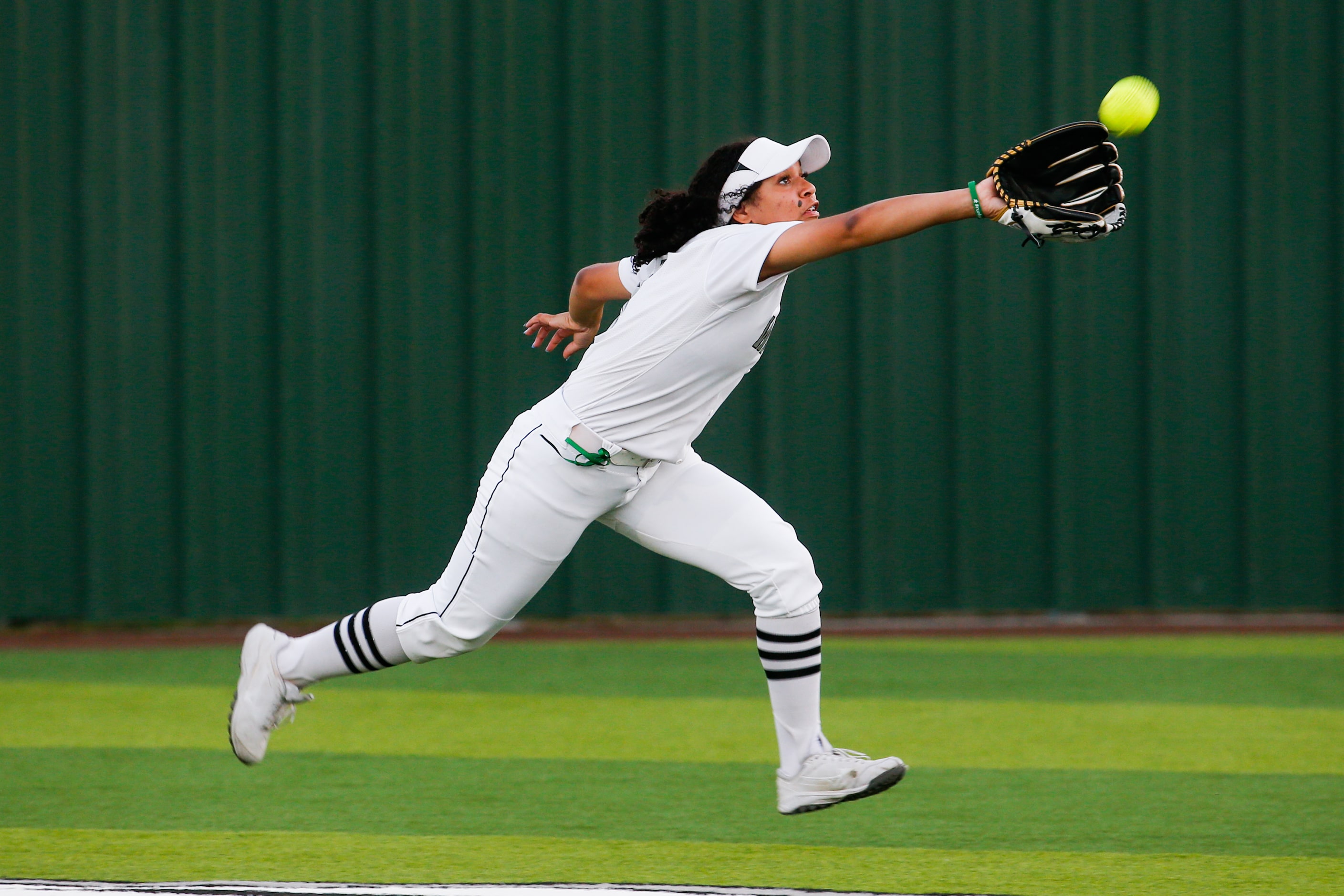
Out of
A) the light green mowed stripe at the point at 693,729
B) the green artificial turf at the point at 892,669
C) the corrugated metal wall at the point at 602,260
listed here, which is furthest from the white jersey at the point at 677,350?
the corrugated metal wall at the point at 602,260

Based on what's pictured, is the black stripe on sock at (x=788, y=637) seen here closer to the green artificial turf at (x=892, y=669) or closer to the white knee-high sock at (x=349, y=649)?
the white knee-high sock at (x=349, y=649)

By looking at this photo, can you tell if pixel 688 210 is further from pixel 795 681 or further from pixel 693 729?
pixel 693 729

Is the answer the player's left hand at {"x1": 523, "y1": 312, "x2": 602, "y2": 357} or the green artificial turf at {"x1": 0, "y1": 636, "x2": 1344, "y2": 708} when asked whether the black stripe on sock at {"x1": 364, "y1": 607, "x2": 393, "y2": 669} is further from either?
the green artificial turf at {"x1": 0, "y1": 636, "x2": 1344, "y2": 708}

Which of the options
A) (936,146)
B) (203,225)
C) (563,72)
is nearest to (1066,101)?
(936,146)

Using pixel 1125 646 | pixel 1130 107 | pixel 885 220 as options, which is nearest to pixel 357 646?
pixel 885 220

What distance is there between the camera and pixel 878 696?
6555 mm

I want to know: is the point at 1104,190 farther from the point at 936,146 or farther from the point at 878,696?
the point at 936,146

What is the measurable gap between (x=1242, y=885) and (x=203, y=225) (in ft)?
21.2

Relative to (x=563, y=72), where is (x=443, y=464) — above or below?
below

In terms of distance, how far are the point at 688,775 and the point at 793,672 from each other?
1.22m

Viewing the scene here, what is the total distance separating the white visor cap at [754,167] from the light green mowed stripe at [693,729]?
211 centimetres

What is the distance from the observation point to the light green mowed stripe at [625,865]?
3.83m

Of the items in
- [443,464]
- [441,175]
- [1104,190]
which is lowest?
[443,464]

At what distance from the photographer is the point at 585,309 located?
4559 mm
